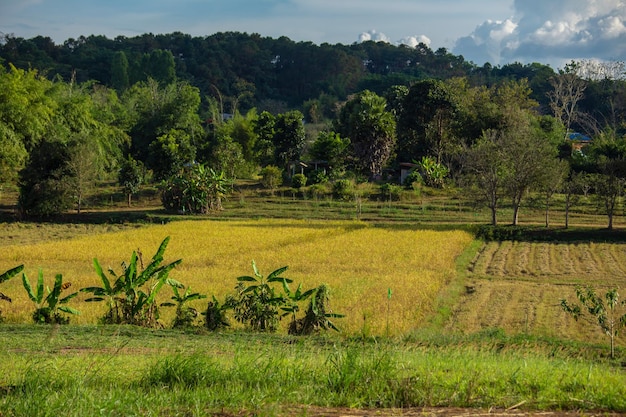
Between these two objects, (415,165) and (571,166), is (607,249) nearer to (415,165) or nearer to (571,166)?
(571,166)

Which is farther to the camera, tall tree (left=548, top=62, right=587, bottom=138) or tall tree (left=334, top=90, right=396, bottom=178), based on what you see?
tall tree (left=548, top=62, right=587, bottom=138)

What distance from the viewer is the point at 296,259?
76.4 ft

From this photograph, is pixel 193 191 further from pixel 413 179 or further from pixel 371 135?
pixel 371 135

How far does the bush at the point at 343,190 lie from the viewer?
3884 centimetres

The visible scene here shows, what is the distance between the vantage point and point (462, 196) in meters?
38.5

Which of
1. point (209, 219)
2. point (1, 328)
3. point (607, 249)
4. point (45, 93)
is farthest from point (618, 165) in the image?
point (45, 93)

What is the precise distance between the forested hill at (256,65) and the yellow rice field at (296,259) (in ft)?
207

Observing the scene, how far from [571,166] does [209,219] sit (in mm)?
22793

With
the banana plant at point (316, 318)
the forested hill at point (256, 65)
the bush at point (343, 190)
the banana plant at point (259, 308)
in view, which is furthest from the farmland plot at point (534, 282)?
the forested hill at point (256, 65)

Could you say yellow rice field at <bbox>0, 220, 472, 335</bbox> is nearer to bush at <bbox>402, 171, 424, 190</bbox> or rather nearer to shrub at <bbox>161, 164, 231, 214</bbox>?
shrub at <bbox>161, 164, 231, 214</bbox>

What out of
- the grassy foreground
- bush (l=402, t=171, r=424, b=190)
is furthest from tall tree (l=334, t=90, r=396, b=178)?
the grassy foreground

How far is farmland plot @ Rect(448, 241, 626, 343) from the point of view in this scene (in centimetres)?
Result: 1514

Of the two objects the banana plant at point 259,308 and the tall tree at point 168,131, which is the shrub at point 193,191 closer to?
the tall tree at point 168,131

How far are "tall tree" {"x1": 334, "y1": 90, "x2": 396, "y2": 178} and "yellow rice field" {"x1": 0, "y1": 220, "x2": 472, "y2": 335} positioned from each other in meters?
13.8
